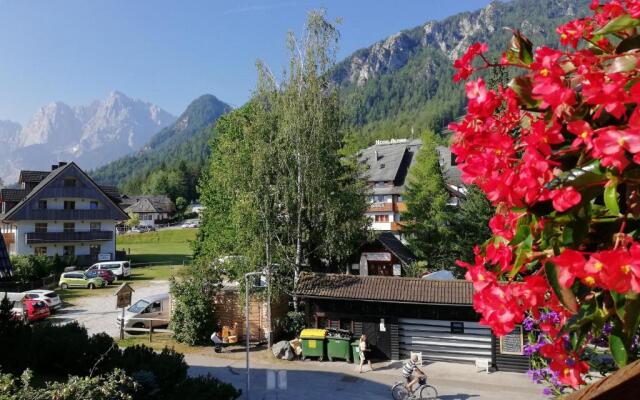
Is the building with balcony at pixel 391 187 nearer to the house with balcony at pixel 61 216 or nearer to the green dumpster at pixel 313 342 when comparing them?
the house with balcony at pixel 61 216

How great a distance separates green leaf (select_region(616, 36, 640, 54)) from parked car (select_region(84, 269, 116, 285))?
4491 centimetres

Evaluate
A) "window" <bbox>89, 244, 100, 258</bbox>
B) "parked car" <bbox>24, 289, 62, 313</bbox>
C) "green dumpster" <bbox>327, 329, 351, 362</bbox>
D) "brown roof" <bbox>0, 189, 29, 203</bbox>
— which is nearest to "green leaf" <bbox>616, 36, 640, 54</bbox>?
"green dumpster" <bbox>327, 329, 351, 362</bbox>

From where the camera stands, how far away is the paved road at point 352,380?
16.9 metres

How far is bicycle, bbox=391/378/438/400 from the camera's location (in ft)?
52.7

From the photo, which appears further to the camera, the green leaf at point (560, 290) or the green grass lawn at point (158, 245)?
the green grass lawn at point (158, 245)

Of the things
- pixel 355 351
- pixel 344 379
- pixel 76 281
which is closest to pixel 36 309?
pixel 76 281

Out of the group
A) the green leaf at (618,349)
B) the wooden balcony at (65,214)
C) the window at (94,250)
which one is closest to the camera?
the green leaf at (618,349)

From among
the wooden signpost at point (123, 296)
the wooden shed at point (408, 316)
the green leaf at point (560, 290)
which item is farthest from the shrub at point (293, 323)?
the green leaf at point (560, 290)

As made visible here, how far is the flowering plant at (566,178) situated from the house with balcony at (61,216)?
53296mm

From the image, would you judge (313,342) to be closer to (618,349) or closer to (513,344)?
(513,344)

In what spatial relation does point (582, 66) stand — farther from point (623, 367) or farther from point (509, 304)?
point (623, 367)

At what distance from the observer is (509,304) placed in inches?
64.6

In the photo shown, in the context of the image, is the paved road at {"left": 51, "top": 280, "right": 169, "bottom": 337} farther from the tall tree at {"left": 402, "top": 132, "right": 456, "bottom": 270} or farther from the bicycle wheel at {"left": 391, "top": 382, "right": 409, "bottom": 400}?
the tall tree at {"left": 402, "top": 132, "right": 456, "bottom": 270}

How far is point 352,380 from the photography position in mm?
18484
